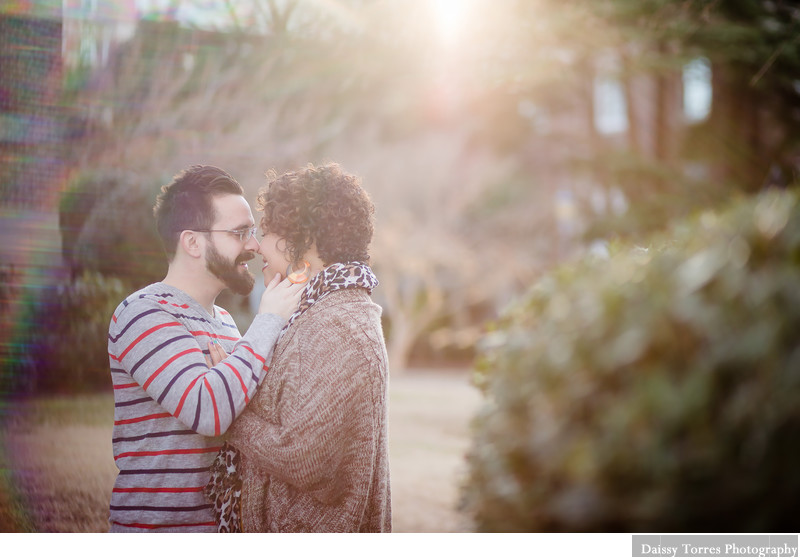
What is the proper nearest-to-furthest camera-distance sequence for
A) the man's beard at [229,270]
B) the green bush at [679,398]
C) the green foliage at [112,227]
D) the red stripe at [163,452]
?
the green bush at [679,398] < the red stripe at [163,452] < the man's beard at [229,270] < the green foliage at [112,227]

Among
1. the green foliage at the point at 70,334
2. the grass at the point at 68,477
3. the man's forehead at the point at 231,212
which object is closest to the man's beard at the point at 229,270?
the man's forehead at the point at 231,212

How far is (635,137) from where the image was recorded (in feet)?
31.7

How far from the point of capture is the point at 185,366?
6.38ft

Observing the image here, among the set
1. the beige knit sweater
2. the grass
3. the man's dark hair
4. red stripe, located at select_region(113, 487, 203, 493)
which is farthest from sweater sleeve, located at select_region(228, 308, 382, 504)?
the man's dark hair

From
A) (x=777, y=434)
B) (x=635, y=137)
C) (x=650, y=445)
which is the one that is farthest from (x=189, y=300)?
(x=635, y=137)

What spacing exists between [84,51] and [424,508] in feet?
13.8

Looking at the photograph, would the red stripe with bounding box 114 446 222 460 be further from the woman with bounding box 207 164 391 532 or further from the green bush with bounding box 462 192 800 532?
the green bush with bounding box 462 192 800 532

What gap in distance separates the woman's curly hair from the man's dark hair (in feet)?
0.81

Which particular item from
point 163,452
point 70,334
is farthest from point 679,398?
point 70,334

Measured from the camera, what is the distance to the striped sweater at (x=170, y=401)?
75.8 inches

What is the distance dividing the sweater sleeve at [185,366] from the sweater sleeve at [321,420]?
0.12 m

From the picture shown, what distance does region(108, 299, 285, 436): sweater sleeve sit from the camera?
6.28 ft

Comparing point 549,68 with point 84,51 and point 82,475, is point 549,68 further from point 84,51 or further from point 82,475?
point 82,475

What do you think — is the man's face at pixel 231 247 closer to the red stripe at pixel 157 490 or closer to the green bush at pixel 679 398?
the red stripe at pixel 157 490
